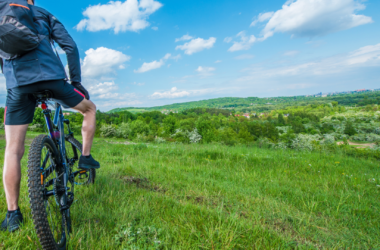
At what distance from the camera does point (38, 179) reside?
4.29 feet

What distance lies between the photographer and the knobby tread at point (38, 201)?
1.16 meters

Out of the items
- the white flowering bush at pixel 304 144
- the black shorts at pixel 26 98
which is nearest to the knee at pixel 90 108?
the black shorts at pixel 26 98

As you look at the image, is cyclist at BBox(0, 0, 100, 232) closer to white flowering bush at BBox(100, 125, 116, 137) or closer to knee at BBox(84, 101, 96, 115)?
knee at BBox(84, 101, 96, 115)

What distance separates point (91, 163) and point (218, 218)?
1.51 m

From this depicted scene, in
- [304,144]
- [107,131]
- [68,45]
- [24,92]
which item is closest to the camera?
[24,92]

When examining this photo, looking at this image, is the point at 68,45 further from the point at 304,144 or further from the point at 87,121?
the point at 304,144

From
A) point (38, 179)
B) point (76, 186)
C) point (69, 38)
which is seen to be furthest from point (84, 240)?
point (69, 38)

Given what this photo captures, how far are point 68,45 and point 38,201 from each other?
1538mm

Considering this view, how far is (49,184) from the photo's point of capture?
5.06ft

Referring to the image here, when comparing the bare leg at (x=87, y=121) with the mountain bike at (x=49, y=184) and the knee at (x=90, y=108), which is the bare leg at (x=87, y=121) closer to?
the knee at (x=90, y=108)

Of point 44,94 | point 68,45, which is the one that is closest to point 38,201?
point 44,94

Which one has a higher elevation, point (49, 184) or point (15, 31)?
point (15, 31)

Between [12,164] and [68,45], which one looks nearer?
Result: [12,164]

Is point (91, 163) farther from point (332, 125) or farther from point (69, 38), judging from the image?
point (332, 125)
